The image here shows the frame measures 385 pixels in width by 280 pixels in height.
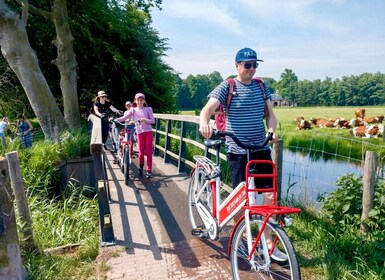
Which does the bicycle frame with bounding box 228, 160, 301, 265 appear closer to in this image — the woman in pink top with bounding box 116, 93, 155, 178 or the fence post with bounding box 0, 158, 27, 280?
the fence post with bounding box 0, 158, 27, 280

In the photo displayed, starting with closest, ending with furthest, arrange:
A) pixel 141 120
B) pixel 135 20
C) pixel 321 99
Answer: pixel 141 120, pixel 135 20, pixel 321 99

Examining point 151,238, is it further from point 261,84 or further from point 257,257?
point 261,84

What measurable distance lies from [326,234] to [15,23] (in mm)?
9088

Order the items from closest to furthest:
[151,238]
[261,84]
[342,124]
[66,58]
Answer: [261,84]
[151,238]
[66,58]
[342,124]

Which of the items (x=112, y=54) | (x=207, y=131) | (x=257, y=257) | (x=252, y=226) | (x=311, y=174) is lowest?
(x=311, y=174)

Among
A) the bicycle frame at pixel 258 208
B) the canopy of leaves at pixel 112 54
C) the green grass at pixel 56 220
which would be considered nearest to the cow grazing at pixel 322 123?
the canopy of leaves at pixel 112 54

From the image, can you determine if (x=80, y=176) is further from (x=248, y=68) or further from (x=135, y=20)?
(x=135, y=20)

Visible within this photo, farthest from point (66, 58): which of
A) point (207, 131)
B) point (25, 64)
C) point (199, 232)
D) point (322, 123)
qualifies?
point (322, 123)

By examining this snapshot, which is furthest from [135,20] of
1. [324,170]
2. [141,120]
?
[141,120]

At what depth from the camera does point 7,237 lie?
8.79ft

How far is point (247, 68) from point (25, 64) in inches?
325

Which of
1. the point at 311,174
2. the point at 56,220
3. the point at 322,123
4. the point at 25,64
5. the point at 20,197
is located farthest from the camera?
the point at 322,123

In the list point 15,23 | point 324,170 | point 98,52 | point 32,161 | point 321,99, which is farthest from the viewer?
point 321,99

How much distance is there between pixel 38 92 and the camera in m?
9.45
